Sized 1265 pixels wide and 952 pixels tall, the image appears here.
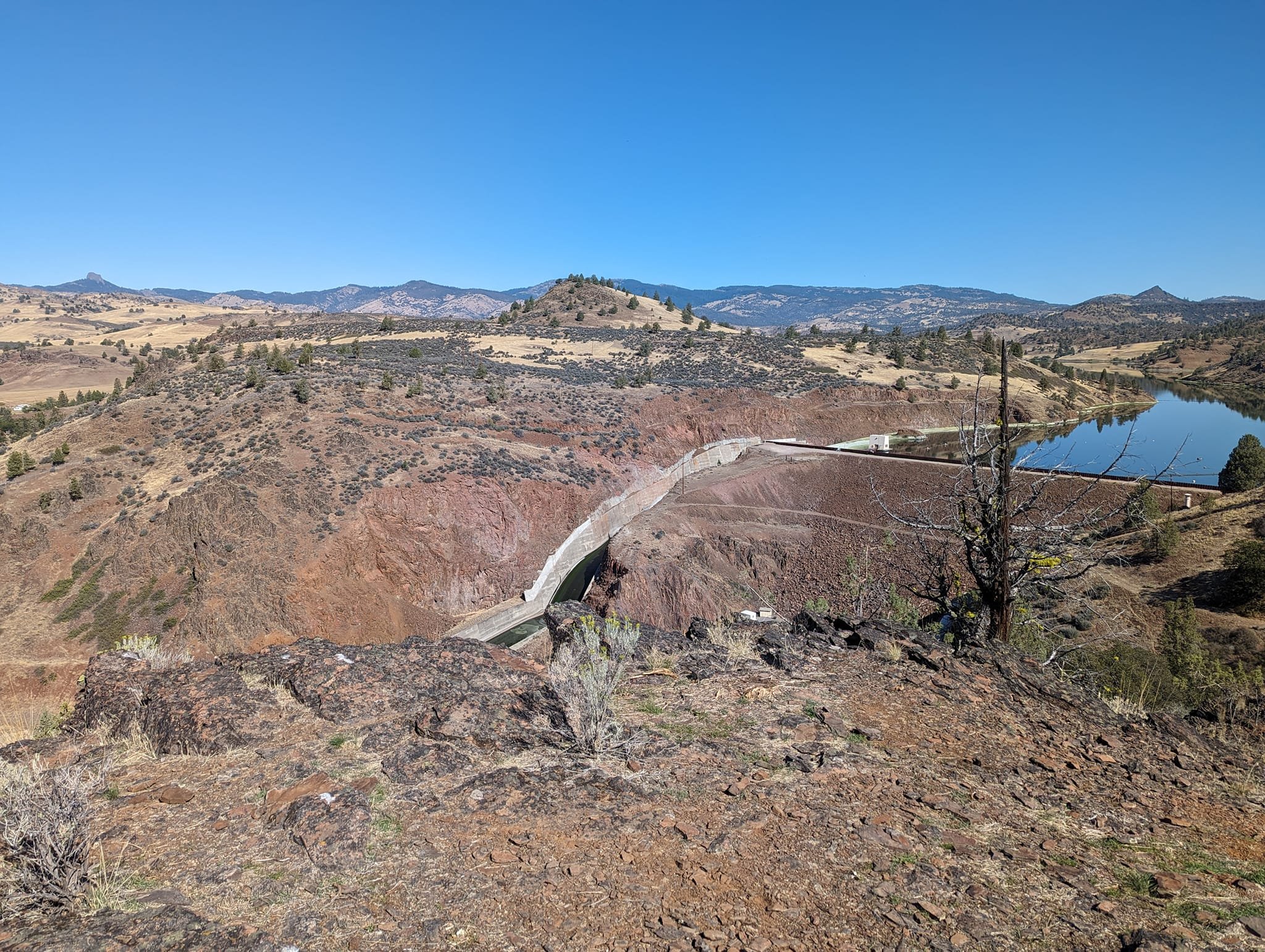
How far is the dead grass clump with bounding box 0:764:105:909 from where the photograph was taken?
13.5 feet

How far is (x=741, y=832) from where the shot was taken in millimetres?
5156

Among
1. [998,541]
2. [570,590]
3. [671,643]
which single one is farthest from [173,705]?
[570,590]

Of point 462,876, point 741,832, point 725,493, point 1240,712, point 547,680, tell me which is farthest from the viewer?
point 725,493

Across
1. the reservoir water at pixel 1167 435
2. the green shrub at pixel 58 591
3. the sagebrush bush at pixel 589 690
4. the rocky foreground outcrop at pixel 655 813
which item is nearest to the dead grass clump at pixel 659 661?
the rocky foreground outcrop at pixel 655 813

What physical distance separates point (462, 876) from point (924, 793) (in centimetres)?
386

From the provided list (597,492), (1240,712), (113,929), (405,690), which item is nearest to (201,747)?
(405,690)

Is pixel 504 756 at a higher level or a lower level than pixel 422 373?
lower

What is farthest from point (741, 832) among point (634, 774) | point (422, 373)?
point (422, 373)

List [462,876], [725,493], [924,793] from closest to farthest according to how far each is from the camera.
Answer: [462,876], [924,793], [725,493]

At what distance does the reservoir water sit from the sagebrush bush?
3518 centimetres

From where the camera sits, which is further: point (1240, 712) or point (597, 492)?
point (597, 492)

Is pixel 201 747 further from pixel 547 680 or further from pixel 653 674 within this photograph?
pixel 653 674

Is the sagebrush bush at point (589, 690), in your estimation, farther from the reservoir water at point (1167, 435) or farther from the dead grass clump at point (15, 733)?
the reservoir water at point (1167, 435)

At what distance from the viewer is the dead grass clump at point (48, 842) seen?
4121mm
